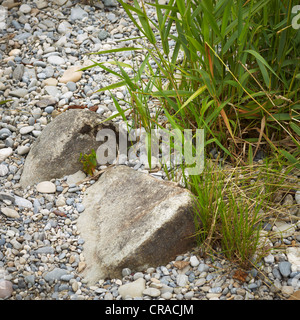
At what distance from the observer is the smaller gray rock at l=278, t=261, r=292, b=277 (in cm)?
165

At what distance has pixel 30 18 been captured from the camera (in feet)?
10.1

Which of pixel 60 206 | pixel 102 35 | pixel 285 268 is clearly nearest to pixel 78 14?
pixel 102 35

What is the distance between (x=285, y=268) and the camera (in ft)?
5.44

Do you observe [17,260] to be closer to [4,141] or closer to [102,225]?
[102,225]

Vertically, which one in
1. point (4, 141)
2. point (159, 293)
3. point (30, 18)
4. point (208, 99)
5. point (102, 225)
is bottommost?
point (159, 293)

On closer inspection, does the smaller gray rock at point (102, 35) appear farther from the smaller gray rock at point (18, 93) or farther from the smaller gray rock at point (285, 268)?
the smaller gray rock at point (285, 268)

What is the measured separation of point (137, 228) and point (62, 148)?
625 mm

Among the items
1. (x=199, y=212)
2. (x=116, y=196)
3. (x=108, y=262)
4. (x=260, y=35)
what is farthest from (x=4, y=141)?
(x=260, y=35)

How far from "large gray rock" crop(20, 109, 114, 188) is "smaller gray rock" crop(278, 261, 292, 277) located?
1.00 meters

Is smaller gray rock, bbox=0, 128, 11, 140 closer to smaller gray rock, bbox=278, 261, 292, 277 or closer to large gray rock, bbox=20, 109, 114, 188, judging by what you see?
large gray rock, bbox=20, 109, 114, 188

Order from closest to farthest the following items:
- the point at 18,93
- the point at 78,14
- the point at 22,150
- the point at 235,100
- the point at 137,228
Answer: the point at 137,228 → the point at 235,100 → the point at 22,150 → the point at 18,93 → the point at 78,14

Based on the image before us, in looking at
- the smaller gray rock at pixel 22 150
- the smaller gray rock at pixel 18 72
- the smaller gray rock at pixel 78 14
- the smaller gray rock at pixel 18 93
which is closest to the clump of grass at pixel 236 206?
the smaller gray rock at pixel 22 150

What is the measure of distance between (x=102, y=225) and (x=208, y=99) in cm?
71

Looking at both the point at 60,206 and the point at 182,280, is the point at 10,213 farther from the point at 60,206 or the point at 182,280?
the point at 182,280
